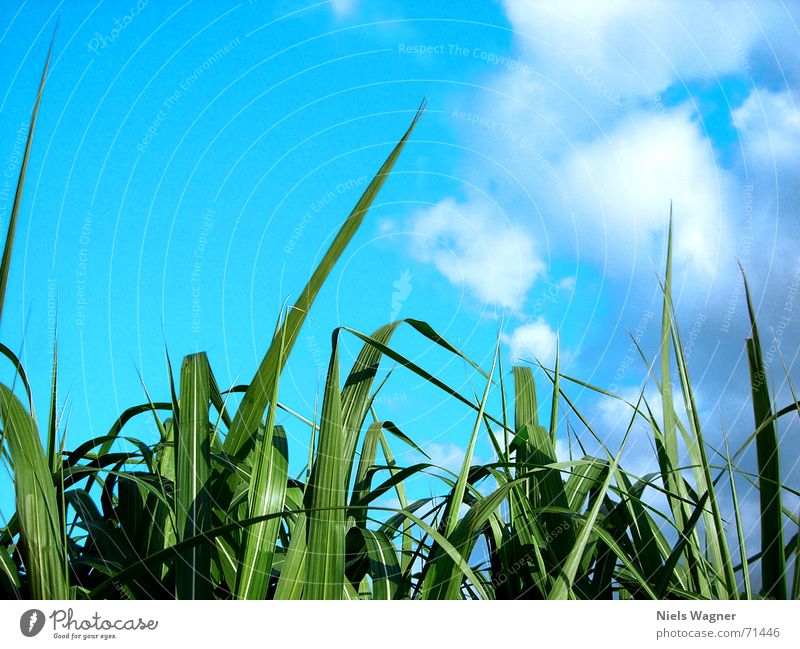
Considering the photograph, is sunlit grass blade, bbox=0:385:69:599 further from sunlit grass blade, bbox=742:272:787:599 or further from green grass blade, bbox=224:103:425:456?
sunlit grass blade, bbox=742:272:787:599

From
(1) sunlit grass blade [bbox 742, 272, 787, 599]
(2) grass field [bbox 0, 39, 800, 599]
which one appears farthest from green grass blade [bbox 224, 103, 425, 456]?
(1) sunlit grass blade [bbox 742, 272, 787, 599]

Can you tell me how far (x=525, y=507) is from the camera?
748 millimetres

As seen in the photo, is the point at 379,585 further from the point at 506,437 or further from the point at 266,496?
the point at 506,437

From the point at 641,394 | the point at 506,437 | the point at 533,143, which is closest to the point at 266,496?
the point at 506,437

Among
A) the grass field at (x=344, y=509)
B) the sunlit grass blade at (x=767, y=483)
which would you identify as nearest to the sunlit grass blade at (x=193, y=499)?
the grass field at (x=344, y=509)

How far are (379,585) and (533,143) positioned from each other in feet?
2.14

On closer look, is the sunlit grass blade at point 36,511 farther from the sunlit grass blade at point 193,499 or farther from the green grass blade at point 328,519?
the green grass blade at point 328,519

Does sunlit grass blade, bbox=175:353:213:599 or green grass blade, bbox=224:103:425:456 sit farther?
green grass blade, bbox=224:103:425:456
